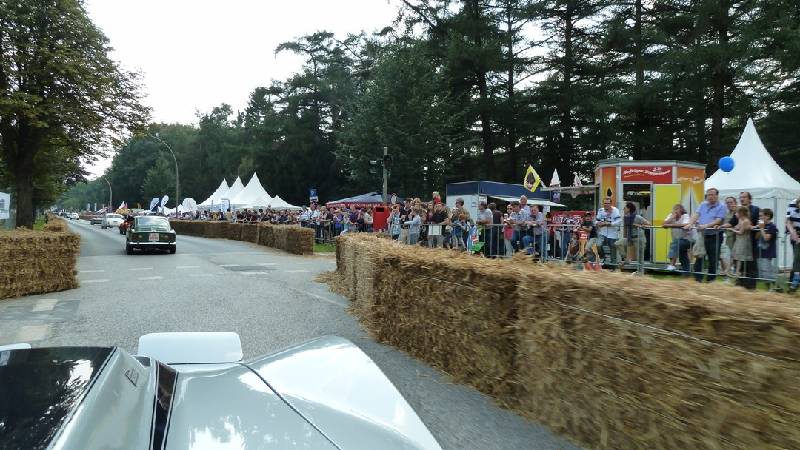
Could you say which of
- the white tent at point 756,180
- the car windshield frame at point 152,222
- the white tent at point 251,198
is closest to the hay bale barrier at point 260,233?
the white tent at point 251,198

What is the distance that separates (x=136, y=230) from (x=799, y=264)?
21.8 meters

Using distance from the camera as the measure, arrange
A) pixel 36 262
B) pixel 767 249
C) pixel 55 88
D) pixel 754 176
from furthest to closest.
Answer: pixel 55 88
pixel 754 176
pixel 36 262
pixel 767 249

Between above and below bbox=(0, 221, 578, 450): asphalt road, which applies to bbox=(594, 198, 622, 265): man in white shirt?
above

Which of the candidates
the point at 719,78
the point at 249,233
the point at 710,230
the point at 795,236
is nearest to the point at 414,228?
the point at 710,230

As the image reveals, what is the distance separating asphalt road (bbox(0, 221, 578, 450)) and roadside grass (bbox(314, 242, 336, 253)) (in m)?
8.71

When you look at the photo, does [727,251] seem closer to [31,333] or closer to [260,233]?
[31,333]

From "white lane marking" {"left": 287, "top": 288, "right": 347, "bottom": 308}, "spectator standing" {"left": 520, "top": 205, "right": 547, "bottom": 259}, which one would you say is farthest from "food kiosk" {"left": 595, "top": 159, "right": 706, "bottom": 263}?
"white lane marking" {"left": 287, "top": 288, "right": 347, "bottom": 308}

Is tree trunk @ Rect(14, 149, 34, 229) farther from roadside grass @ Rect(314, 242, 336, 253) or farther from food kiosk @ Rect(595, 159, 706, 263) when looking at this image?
food kiosk @ Rect(595, 159, 706, 263)

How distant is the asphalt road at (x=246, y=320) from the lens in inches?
175

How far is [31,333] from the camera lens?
7672 mm

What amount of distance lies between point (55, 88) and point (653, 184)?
2650cm

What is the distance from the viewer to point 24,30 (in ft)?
81.4

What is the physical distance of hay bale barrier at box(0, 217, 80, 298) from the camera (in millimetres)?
11172

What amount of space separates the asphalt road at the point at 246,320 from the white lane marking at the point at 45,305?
2cm
